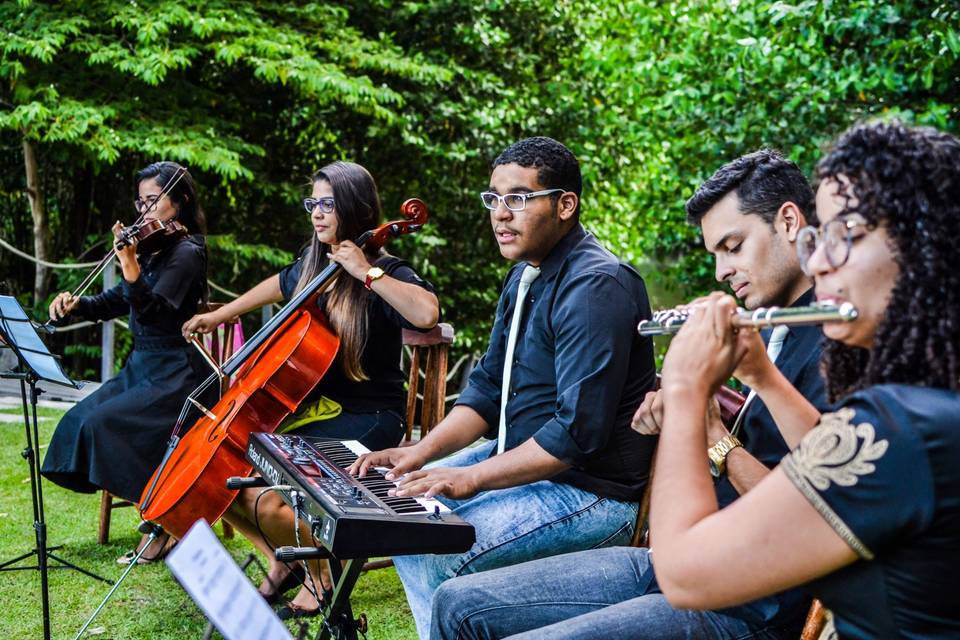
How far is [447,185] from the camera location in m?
9.70

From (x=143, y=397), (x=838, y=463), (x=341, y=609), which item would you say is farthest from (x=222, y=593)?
(x=143, y=397)

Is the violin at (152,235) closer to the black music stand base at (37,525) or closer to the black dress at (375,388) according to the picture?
the black music stand base at (37,525)

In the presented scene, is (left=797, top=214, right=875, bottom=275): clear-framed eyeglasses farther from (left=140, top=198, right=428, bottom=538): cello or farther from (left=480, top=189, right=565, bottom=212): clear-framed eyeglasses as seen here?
(left=140, top=198, right=428, bottom=538): cello

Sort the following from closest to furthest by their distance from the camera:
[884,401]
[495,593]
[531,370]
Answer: [884,401]
[495,593]
[531,370]

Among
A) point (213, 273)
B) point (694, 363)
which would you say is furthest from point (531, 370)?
point (213, 273)

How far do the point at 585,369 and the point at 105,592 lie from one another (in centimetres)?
242

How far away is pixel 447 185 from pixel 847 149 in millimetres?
8459

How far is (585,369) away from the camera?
2439 millimetres

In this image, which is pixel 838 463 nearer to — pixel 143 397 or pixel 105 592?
pixel 105 592

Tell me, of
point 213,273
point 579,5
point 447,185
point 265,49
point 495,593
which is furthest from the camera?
point 579,5

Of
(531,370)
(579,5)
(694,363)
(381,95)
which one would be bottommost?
(531,370)

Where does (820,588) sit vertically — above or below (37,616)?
above

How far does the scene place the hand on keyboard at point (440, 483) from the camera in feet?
7.44

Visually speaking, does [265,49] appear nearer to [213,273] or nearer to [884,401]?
[213,273]
